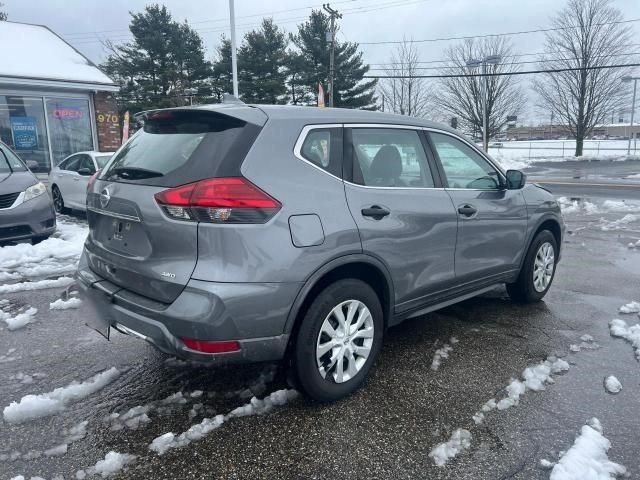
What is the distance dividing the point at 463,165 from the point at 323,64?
3742cm

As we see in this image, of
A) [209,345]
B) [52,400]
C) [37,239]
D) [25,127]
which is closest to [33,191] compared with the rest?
[37,239]

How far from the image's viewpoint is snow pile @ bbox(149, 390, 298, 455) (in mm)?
2699

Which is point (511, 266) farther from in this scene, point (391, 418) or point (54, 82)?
point (54, 82)

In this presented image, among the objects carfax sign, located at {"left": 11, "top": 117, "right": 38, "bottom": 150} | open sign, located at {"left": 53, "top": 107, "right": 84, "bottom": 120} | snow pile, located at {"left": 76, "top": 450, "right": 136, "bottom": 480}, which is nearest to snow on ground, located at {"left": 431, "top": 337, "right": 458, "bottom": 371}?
snow pile, located at {"left": 76, "top": 450, "right": 136, "bottom": 480}

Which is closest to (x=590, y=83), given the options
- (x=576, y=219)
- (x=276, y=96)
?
(x=276, y=96)

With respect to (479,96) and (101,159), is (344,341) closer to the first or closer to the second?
(101,159)

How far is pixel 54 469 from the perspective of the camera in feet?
8.21

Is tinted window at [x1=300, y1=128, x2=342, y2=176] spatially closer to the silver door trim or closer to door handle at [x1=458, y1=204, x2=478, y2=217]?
the silver door trim

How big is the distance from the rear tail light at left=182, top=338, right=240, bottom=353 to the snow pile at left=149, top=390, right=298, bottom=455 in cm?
52

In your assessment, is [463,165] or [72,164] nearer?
[463,165]

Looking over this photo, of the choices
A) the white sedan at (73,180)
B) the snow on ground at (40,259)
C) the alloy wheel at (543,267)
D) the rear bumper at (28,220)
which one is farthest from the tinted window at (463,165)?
the white sedan at (73,180)

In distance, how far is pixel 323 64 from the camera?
→ 129 feet

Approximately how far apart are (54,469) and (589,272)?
6.08 m

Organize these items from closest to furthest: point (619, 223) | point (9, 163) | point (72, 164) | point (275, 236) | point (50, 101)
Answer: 1. point (275, 236)
2. point (9, 163)
3. point (619, 223)
4. point (72, 164)
5. point (50, 101)
